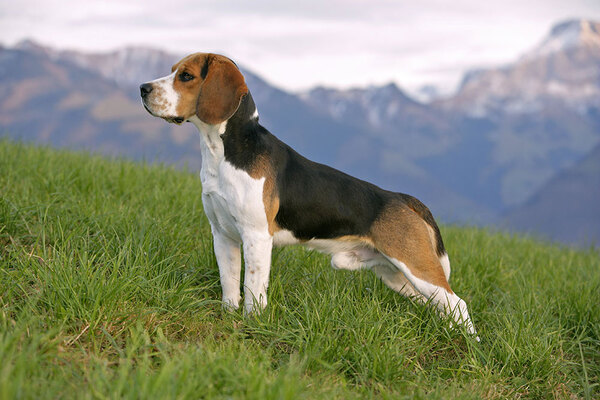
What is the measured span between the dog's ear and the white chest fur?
143 mm

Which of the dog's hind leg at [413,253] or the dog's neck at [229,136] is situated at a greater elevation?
the dog's neck at [229,136]

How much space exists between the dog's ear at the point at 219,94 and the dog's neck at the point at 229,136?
12 cm

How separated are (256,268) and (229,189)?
604 millimetres

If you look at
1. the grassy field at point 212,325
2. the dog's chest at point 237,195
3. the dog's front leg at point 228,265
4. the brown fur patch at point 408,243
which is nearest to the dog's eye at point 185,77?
the dog's chest at point 237,195

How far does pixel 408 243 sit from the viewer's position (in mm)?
4348

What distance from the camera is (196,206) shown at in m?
6.66

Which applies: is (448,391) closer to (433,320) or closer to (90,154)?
(433,320)

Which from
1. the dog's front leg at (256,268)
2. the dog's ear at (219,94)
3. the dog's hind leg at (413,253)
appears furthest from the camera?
the dog's hind leg at (413,253)

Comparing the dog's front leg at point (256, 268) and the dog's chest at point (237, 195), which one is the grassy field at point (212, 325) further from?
the dog's chest at point (237, 195)

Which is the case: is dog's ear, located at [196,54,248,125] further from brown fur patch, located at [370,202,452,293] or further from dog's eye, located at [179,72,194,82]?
brown fur patch, located at [370,202,452,293]

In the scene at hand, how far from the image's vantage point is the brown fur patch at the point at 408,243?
434 centimetres

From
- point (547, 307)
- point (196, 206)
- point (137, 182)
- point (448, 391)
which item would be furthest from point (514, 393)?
point (137, 182)

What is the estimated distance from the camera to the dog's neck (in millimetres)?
4086

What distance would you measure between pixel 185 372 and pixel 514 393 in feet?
8.73
